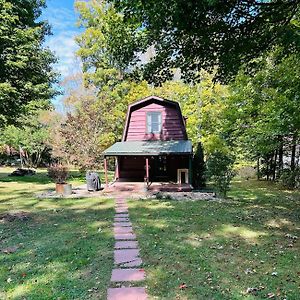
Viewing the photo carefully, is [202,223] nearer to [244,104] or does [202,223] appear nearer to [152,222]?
[152,222]

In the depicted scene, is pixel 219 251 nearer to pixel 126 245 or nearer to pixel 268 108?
pixel 126 245

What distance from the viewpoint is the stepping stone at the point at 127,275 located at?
452 cm

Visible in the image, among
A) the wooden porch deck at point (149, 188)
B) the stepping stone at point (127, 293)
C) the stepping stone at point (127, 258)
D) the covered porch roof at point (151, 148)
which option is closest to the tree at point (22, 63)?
the covered porch roof at point (151, 148)

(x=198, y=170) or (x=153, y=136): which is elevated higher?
(x=153, y=136)

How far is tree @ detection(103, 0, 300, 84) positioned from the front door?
10.7 m

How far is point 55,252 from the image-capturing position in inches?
230

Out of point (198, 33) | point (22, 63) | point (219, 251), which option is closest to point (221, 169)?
point (219, 251)

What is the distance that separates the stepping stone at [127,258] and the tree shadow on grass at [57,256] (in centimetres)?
14

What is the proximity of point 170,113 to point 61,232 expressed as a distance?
12.2 m

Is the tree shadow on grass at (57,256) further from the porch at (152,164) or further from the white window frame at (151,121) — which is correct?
the white window frame at (151,121)

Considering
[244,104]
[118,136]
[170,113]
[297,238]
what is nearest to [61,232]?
[297,238]

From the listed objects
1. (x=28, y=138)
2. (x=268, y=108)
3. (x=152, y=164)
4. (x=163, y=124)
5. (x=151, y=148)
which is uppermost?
(x=268, y=108)

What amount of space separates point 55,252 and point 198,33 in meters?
5.21

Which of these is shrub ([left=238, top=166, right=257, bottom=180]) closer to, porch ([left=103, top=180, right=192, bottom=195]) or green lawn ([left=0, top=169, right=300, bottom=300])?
porch ([left=103, top=180, right=192, bottom=195])
